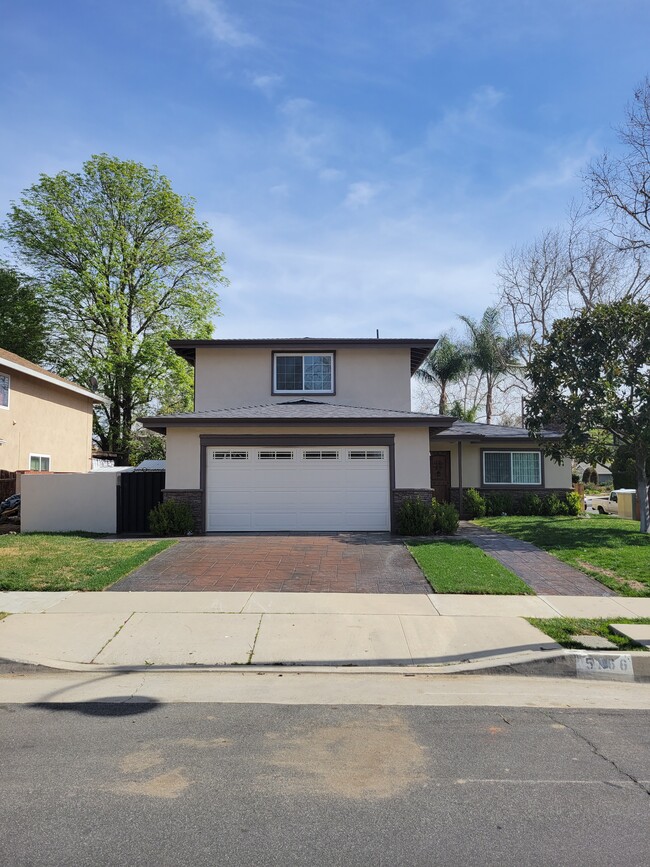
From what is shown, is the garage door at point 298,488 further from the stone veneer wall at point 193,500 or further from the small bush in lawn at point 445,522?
the small bush in lawn at point 445,522

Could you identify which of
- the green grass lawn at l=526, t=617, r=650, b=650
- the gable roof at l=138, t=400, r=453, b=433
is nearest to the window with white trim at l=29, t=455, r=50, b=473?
the gable roof at l=138, t=400, r=453, b=433

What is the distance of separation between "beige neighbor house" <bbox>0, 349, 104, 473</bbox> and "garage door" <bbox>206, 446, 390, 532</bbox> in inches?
333

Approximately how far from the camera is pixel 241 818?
3635 mm

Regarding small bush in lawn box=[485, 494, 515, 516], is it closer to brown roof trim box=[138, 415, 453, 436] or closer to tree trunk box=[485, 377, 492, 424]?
brown roof trim box=[138, 415, 453, 436]

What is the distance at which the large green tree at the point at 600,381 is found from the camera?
1545cm

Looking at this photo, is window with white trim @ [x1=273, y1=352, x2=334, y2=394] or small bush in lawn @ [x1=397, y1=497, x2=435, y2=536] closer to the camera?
small bush in lawn @ [x1=397, y1=497, x2=435, y2=536]

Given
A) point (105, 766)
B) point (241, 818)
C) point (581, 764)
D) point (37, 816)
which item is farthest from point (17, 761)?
point (581, 764)

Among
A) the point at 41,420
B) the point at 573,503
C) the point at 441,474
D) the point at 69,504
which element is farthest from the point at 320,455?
the point at 41,420

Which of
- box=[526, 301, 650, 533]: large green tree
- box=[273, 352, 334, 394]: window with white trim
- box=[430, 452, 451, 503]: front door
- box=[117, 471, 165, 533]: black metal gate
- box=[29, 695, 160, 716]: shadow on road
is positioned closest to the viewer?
box=[29, 695, 160, 716]: shadow on road

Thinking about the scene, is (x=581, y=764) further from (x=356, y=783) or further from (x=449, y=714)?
(x=356, y=783)

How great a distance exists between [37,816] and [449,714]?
333 cm

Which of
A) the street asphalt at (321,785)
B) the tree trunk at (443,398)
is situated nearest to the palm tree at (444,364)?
the tree trunk at (443,398)

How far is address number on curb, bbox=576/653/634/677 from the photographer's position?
6711mm

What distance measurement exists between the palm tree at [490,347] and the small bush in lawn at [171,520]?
78.5 feet
